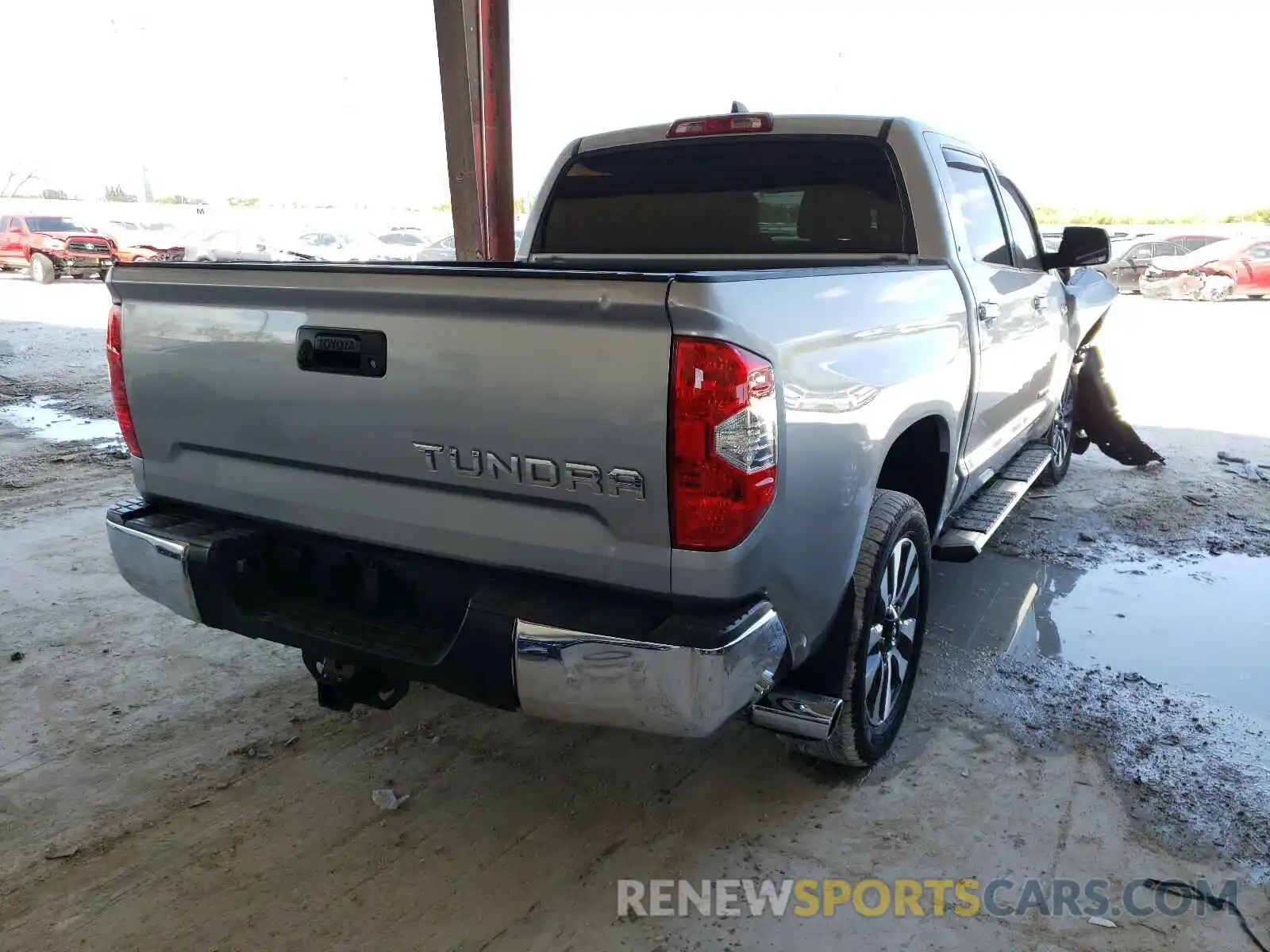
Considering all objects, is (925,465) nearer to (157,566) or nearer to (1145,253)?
(157,566)

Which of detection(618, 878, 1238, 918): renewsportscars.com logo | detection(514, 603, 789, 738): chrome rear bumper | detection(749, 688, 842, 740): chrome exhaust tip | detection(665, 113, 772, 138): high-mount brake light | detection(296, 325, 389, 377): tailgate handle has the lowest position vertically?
detection(618, 878, 1238, 918): renewsportscars.com logo

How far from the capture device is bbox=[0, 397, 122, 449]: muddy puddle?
7.39 meters

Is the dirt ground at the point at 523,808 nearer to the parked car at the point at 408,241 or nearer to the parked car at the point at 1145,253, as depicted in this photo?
the parked car at the point at 1145,253

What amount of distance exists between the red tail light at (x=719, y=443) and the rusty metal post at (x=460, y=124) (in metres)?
4.71

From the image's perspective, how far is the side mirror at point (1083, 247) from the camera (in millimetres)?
4516

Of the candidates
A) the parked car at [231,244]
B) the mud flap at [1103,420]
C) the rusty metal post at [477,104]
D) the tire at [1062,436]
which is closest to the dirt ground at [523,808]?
the tire at [1062,436]

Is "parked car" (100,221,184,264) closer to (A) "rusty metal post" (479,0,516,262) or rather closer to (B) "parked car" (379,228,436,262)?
(B) "parked car" (379,228,436,262)

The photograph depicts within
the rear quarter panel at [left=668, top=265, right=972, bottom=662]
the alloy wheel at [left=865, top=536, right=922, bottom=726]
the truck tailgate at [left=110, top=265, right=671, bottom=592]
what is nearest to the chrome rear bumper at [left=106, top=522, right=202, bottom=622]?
the truck tailgate at [left=110, top=265, right=671, bottom=592]

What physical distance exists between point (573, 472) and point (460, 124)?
5.08 metres

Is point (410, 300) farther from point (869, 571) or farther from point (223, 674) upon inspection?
point (223, 674)

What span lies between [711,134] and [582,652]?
2.52 meters

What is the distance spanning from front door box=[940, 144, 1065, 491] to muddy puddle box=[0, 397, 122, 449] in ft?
20.6

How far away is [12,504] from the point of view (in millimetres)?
5598

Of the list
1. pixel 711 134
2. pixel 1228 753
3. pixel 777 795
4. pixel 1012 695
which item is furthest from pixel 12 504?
pixel 1228 753
